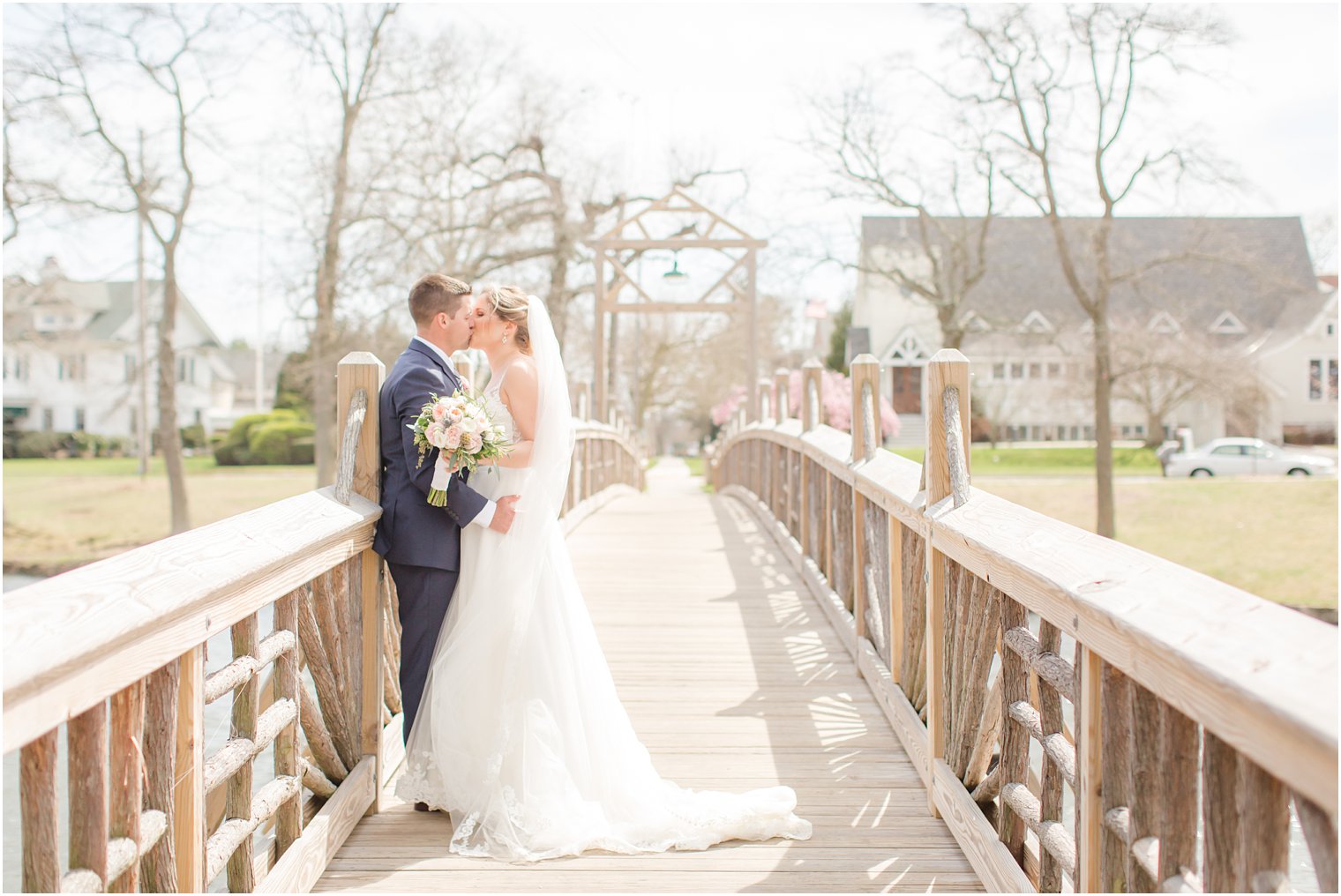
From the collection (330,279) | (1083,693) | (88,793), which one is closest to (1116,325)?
(330,279)

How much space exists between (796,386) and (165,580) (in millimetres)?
27782

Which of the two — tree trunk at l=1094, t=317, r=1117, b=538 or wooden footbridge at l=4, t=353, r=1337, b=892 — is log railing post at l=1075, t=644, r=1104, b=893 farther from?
tree trunk at l=1094, t=317, r=1117, b=538

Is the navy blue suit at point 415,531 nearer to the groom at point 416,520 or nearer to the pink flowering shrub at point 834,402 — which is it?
the groom at point 416,520

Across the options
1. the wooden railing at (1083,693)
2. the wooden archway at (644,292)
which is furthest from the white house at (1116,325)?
the wooden railing at (1083,693)

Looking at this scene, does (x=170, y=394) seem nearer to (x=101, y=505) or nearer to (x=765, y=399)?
(x=101, y=505)

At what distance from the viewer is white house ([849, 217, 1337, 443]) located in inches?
1457

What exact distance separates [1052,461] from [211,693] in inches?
1369

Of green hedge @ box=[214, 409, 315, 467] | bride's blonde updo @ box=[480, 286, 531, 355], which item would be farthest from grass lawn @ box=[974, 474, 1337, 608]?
green hedge @ box=[214, 409, 315, 467]

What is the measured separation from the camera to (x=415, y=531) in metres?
3.69

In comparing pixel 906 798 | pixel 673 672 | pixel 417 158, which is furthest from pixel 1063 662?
pixel 417 158

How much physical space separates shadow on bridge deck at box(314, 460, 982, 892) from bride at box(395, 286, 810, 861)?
0.08 metres

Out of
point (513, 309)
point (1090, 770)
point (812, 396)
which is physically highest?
point (513, 309)

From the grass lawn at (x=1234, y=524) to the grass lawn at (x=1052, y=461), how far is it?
18.2ft

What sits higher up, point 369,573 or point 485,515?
point 485,515
